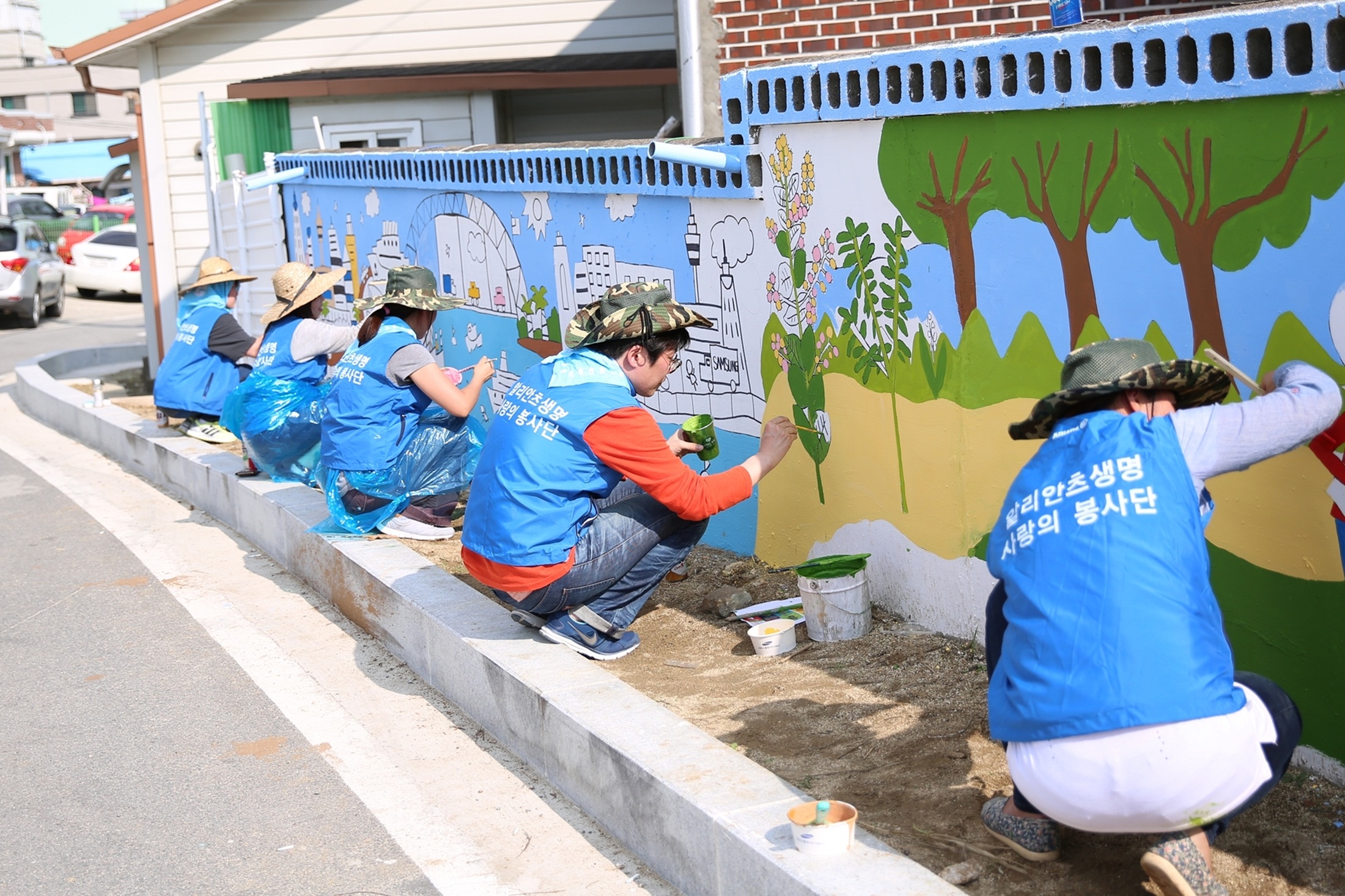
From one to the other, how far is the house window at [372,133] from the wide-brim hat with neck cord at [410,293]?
788cm

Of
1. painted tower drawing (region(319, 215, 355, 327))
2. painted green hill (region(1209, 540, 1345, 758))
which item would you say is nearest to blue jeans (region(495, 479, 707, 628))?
painted green hill (region(1209, 540, 1345, 758))

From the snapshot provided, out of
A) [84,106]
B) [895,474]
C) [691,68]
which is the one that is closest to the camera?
[895,474]

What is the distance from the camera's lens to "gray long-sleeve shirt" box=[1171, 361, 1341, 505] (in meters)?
3.08

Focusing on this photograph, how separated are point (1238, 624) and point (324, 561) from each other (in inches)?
174

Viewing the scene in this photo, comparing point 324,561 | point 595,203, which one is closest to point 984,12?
point 595,203

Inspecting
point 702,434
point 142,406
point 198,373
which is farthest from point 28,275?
point 702,434

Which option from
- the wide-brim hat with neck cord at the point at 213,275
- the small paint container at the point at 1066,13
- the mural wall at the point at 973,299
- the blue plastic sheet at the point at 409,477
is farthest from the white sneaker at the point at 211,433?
the small paint container at the point at 1066,13

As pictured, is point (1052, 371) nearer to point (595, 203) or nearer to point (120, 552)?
point (595, 203)

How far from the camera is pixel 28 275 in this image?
76.3 ft

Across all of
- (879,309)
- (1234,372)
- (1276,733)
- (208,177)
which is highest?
(208,177)

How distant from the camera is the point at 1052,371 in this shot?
14.1 feet

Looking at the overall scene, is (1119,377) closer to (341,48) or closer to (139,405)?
(139,405)

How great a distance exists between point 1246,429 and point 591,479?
7.89ft

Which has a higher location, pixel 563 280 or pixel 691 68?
pixel 691 68
